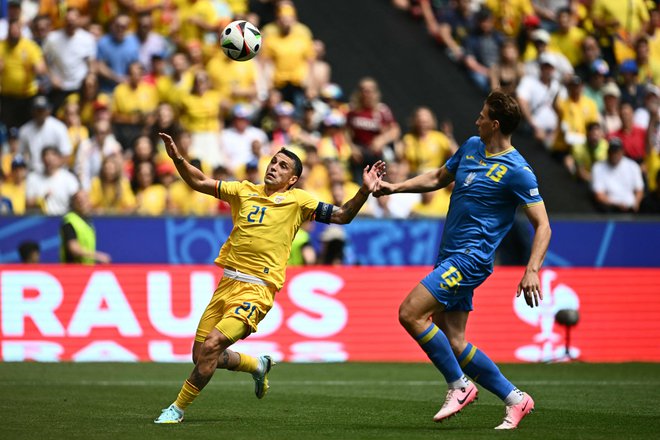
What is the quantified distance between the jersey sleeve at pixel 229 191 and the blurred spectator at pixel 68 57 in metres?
10.2

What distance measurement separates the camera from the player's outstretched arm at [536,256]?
9.16 m

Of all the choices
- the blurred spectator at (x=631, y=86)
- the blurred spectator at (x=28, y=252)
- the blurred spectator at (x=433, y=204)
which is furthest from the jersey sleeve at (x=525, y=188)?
the blurred spectator at (x=631, y=86)

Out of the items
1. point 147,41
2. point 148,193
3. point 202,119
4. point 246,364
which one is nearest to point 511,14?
point 202,119

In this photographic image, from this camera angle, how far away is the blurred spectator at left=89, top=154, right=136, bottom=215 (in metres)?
18.3

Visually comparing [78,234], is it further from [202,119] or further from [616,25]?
[616,25]

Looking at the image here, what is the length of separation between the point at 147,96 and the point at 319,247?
3977 mm

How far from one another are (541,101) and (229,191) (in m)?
12.2

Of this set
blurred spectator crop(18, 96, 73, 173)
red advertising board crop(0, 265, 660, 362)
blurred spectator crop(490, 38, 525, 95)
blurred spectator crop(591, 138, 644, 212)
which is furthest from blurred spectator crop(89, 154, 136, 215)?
blurred spectator crop(591, 138, 644, 212)

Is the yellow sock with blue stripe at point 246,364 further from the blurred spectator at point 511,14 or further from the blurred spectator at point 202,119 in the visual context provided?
the blurred spectator at point 511,14

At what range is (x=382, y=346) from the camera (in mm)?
16906

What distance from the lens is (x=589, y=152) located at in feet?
68.2

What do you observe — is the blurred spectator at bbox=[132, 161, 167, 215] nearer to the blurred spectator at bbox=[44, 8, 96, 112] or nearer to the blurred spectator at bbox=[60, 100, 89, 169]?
the blurred spectator at bbox=[60, 100, 89, 169]

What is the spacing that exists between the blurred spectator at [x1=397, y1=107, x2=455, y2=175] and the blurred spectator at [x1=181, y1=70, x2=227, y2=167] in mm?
3055

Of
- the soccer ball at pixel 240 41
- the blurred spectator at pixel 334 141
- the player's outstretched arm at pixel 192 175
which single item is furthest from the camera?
the blurred spectator at pixel 334 141
